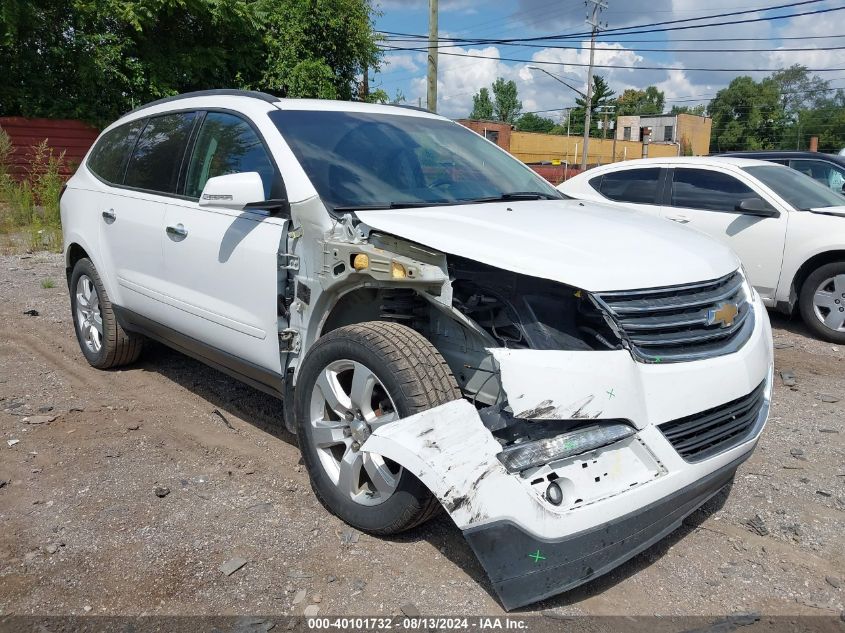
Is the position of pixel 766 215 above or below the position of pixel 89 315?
above

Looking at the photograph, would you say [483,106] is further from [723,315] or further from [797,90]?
[723,315]

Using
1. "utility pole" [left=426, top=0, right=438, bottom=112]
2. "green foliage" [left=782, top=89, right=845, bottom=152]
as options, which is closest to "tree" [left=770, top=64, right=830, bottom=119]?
"green foliage" [left=782, top=89, right=845, bottom=152]

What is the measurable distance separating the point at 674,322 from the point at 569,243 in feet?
1.66

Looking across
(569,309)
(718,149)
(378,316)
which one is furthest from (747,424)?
(718,149)

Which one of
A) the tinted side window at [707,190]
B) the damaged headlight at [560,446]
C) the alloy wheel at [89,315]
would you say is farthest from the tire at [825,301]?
the alloy wheel at [89,315]

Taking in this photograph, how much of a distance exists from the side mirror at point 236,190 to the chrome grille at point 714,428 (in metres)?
2.05

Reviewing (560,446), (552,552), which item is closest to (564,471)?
(560,446)

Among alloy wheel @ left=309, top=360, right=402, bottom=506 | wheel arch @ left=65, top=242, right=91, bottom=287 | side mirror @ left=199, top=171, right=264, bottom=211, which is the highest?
side mirror @ left=199, top=171, right=264, bottom=211

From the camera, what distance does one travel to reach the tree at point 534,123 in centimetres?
10481

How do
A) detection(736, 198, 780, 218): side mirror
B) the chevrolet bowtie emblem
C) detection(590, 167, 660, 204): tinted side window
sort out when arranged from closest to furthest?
the chevrolet bowtie emblem < detection(736, 198, 780, 218): side mirror < detection(590, 167, 660, 204): tinted side window

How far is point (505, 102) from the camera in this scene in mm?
95000

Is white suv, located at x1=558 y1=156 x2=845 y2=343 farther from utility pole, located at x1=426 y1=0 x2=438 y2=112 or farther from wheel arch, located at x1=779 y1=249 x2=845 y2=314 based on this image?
utility pole, located at x1=426 y1=0 x2=438 y2=112

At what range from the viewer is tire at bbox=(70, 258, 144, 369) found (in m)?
5.07

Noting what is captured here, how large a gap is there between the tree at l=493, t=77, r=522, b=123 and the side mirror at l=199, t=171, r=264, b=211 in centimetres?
9492
